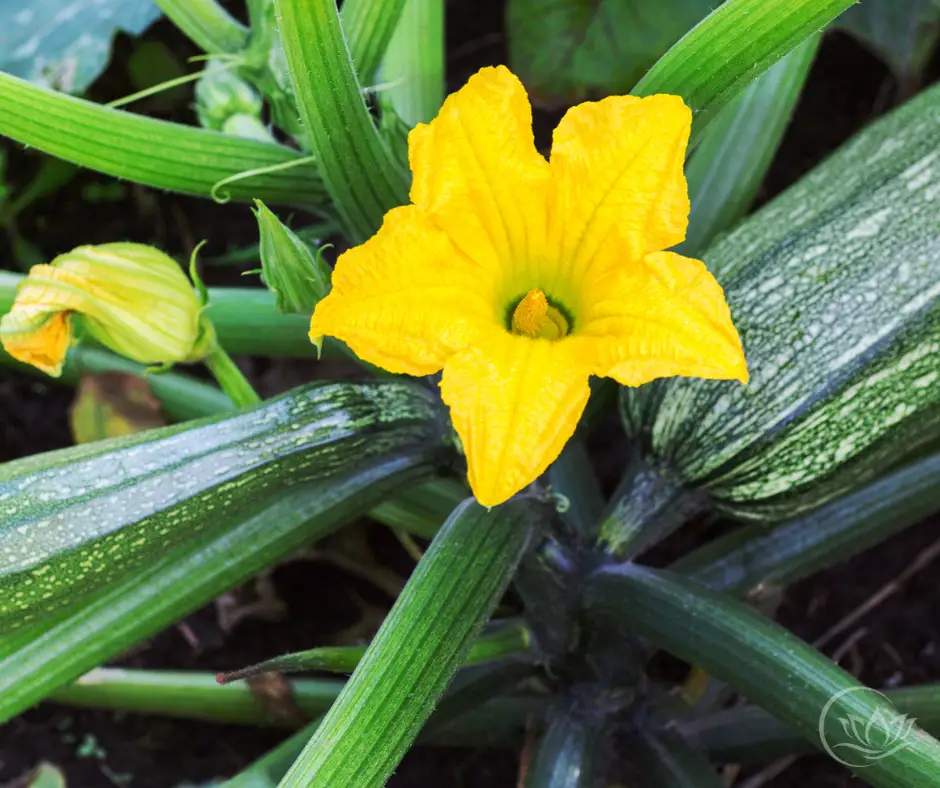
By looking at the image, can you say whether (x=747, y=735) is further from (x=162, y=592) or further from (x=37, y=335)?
(x=37, y=335)

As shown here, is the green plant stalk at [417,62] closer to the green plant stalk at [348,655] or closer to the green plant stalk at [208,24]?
the green plant stalk at [208,24]

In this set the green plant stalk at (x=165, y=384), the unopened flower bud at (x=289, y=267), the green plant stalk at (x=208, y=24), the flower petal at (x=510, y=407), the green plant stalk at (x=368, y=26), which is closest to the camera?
the flower petal at (x=510, y=407)

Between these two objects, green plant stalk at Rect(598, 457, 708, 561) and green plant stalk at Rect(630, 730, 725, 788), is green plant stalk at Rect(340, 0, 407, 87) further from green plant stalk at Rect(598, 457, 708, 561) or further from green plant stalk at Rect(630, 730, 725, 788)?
green plant stalk at Rect(630, 730, 725, 788)

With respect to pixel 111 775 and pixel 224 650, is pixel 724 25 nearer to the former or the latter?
pixel 224 650

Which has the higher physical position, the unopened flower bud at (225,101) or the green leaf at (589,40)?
the green leaf at (589,40)

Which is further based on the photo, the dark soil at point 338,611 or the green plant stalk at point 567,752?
the dark soil at point 338,611

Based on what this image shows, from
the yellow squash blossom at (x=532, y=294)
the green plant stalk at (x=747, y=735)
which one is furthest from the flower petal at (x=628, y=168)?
the green plant stalk at (x=747, y=735)

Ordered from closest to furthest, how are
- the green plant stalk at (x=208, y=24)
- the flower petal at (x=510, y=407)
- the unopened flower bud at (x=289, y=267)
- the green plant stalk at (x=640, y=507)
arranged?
the flower petal at (x=510, y=407) < the unopened flower bud at (x=289, y=267) < the green plant stalk at (x=208, y=24) < the green plant stalk at (x=640, y=507)
